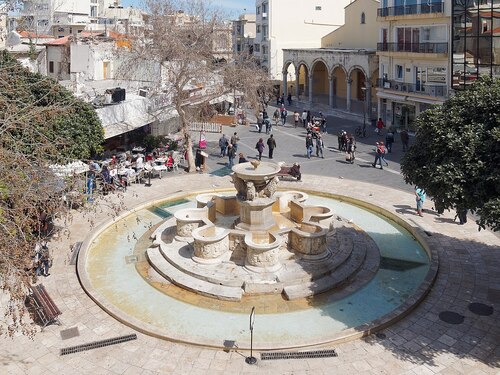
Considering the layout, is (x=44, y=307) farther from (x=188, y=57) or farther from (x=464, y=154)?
(x=188, y=57)

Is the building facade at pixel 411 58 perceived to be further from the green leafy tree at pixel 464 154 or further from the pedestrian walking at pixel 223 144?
the green leafy tree at pixel 464 154

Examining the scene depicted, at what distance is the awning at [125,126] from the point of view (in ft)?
83.9

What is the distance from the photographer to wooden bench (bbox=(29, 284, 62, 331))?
11.8 meters

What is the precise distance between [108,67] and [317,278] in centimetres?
2835

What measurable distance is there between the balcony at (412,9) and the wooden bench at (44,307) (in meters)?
28.4

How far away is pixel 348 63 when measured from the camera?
141ft

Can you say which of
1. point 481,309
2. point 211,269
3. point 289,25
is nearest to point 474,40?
point 481,309

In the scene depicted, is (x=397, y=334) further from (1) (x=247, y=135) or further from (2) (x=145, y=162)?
(1) (x=247, y=135)

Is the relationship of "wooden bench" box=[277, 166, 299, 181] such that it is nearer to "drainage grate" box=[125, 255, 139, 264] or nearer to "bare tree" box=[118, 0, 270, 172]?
"bare tree" box=[118, 0, 270, 172]

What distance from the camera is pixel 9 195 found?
28.5ft

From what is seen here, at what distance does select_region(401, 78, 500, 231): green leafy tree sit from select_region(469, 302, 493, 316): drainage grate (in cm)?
211

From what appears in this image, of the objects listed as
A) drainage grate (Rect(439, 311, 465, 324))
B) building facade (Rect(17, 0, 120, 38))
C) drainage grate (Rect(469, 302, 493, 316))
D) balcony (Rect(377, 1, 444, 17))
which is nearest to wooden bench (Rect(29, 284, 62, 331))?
drainage grate (Rect(439, 311, 465, 324))

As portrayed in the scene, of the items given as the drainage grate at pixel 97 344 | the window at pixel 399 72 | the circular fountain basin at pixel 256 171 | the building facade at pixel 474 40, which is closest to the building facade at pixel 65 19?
the window at pixel 399 72

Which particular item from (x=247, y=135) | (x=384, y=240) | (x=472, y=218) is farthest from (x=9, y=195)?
(x=247, y=135)
